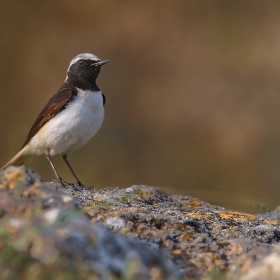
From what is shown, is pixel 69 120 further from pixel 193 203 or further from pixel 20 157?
pixel 193 203

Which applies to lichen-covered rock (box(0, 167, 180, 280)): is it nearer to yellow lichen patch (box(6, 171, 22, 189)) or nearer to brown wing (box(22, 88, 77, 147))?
yellow lichen patch (box(6, 171, 22, 189))

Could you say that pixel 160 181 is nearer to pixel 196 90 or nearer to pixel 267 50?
pixel 196 90

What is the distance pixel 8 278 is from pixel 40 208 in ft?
2.30

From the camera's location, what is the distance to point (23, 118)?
12258 mm

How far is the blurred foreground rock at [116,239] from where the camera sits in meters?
2.69

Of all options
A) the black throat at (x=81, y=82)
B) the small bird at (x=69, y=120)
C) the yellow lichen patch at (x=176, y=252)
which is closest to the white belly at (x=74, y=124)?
the small bird at (x=69, y=120)

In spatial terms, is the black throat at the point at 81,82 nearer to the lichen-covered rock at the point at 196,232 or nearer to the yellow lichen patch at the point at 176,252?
the lichen-covered rock at the point at 196,232

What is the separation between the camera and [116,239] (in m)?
2.98

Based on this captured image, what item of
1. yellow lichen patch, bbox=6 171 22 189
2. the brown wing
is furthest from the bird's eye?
yellow lichen patch, bbox=6 171 22 189

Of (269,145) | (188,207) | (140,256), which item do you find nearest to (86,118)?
(188,207)

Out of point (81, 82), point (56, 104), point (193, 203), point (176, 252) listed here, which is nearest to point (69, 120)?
point (56, 104)

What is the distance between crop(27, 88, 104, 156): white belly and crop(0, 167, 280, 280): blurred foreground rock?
8.55 ft

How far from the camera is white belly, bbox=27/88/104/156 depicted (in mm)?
7598

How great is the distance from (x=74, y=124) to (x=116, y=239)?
470cm
